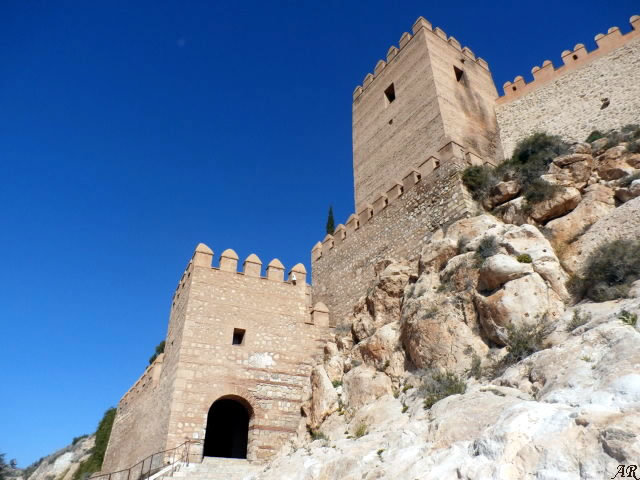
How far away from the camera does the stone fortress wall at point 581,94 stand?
13.6m

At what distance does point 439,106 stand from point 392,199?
3634 mm

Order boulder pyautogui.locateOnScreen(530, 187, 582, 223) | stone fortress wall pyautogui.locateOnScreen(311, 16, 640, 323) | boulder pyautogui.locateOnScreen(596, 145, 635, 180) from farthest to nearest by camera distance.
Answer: stone fortress wall pyautogui.locateOnScreen(311, 16, 640, 323) → boulder pyautogui.locateOnScreen(596, 145, 635, 180) → boulder pyautogui.locateOnScreen(530, 187, 582, 223)

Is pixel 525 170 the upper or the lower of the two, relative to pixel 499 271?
upper

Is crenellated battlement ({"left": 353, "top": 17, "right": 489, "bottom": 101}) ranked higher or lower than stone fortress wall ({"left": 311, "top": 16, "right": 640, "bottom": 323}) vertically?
higher

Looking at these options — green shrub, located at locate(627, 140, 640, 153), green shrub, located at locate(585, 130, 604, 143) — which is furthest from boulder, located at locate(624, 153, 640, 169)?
green shrub, located at locate(585, 130, 604, 143)

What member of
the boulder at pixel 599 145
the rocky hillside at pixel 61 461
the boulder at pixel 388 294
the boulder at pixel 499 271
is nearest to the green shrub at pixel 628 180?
the boulder at pixel 599 145

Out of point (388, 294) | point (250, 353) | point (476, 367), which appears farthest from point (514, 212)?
point (250, 353)

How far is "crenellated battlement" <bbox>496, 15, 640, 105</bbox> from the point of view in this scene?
14.5 metres

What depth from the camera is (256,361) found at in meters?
13.6

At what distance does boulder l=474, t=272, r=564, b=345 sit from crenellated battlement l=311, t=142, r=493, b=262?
4920 millimetres

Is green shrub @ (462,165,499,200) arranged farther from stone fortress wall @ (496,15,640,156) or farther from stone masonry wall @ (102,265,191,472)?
stone masonry wall @ (102,265,191,472)

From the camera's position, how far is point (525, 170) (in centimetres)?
1168

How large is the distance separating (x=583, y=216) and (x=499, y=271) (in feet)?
9.19

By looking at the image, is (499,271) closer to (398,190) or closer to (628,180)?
(628,180)
